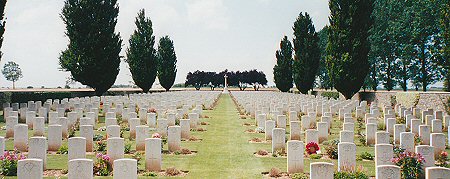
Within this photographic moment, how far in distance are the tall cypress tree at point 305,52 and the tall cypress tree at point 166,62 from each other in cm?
2321

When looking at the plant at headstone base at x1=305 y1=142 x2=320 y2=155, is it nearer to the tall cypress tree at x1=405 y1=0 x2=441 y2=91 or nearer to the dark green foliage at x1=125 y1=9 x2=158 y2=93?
the tall cypress tree at x1=405 y1=0 x2=441 y2=91

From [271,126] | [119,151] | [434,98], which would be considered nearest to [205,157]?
[119,151]

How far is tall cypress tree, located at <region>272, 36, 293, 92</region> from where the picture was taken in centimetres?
6025

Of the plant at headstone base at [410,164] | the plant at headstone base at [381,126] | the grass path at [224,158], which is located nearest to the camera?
the plant at headstone base at [410,164]

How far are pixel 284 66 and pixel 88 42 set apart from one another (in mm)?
33889

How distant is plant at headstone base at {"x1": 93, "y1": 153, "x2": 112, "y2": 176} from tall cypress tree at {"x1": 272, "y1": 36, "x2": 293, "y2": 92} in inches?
2083

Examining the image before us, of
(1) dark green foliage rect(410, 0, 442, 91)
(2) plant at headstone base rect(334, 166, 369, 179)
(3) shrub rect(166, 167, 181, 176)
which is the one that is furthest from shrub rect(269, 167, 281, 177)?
(1) dark green foliage rect(410, 0, 442, 91)

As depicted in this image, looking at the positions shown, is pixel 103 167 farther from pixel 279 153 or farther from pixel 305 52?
pixel 305 52

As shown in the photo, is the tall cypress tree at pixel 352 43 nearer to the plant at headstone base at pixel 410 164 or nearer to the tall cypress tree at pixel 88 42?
the tall cypress tree at pixel 88 42

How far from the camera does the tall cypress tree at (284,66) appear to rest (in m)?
60.2

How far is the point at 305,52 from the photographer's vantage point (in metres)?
49.4

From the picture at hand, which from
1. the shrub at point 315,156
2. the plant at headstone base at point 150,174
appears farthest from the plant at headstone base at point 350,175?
the plant at headstone base at point 150,174

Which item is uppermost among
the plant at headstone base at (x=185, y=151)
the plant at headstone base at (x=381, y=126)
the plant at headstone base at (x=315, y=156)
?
the plant at headstone base at (x=381, y=126)

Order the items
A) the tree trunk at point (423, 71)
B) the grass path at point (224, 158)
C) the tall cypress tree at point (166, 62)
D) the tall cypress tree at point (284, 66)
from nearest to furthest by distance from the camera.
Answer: the grass path at point (224, 158) → the tree trunk at point (423, 71) → the tall cypress tree at point (284, 66) → the tall cypress tree at point (166, 62)
